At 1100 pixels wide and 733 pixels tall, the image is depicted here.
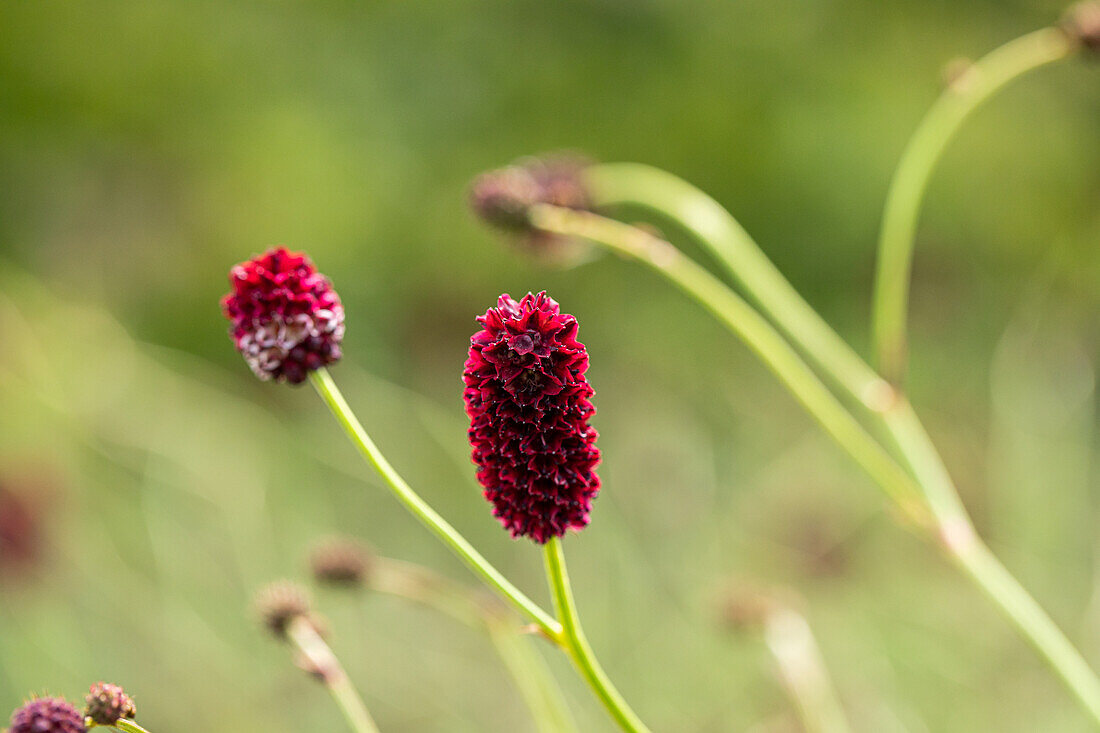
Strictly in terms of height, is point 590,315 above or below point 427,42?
below

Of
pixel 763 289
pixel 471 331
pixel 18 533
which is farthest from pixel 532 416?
pixel 471 331

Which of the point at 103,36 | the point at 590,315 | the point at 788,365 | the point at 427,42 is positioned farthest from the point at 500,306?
the point at 103,36

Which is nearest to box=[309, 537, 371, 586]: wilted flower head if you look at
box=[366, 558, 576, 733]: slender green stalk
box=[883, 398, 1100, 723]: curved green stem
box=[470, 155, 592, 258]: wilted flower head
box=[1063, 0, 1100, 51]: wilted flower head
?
box=[366, 558, 576, 733]: slender green stalk

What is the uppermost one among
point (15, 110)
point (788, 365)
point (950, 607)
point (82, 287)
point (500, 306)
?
point (15, 110)

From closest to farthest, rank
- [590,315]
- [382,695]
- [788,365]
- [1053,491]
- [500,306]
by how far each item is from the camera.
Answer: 1. [500,306]
2. [788,365]
3. [1053,491]
4. [382,695]
5. [590,315]

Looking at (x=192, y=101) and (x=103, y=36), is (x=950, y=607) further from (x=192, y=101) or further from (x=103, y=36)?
(x=103, y=36)

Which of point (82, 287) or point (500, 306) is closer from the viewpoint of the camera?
point (500, 306)

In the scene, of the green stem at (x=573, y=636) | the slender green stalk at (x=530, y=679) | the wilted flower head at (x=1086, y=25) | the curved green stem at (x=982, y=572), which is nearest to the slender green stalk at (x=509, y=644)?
the slender green stalk at (x=530, y=679)

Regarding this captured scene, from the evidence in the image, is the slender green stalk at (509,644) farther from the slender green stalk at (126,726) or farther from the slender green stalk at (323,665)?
the slender green stalk at (126,726)
